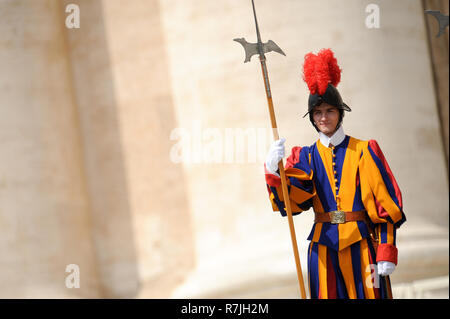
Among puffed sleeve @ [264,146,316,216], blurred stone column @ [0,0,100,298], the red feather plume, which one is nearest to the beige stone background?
blurred stone column @ [0,0,100,298]

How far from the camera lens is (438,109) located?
804cm

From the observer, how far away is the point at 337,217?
156 inches

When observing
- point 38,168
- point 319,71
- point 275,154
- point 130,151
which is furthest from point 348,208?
point 38,168

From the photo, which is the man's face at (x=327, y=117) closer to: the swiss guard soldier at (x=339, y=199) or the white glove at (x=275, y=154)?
the swiss guard soldier at (x=339, y=199)

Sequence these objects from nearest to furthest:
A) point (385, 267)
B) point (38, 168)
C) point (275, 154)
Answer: point (385, 267) < point (275, 154) < point (38, 168)

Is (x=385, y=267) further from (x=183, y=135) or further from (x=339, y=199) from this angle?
(x=183, y=135)

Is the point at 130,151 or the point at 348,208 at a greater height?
the point at 130,151

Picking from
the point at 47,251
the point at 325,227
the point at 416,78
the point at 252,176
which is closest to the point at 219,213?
the point at 252,176

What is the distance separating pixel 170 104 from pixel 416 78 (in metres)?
2.48

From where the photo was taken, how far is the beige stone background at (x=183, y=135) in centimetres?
713

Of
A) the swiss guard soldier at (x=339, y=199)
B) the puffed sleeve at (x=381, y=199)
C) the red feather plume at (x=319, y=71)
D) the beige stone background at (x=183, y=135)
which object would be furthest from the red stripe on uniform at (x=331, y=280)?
the beige stone background at (x=183, y=135)

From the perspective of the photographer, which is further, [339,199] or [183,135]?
[183,135]

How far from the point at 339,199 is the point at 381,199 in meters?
0.23

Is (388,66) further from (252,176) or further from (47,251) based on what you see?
(47,251)
